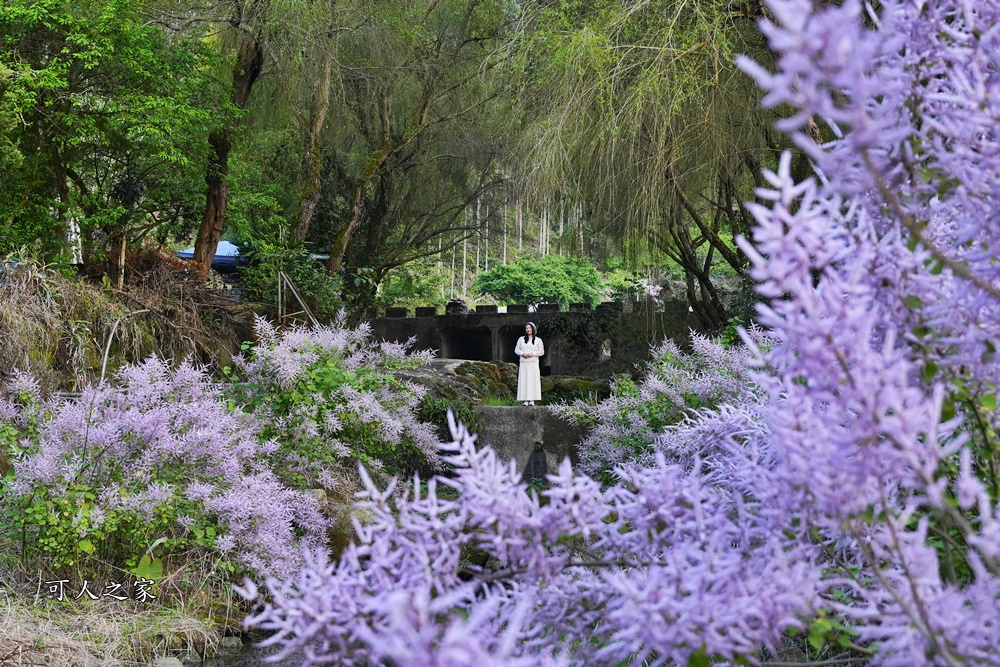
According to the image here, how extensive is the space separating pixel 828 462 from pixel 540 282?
1420 inches

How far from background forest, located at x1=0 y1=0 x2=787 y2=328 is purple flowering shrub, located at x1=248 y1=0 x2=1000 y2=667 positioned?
636cm

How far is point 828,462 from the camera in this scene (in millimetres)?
1211

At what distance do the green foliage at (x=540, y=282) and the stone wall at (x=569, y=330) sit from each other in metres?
12.8

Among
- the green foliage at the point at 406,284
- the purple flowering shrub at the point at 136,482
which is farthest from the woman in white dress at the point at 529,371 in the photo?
the purple flowering shrub at the point at 136,482

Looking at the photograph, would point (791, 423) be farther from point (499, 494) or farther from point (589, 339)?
point (589, 339)

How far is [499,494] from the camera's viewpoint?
4.83 feet

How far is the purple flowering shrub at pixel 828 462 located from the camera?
3.67ft

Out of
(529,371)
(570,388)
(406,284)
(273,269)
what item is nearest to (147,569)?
(273,269)

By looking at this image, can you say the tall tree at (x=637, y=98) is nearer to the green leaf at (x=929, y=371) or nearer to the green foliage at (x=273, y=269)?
the green foliage at (x=273, y=269)

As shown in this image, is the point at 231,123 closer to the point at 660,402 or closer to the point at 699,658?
the point at 660,402

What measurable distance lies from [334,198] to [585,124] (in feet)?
36.5

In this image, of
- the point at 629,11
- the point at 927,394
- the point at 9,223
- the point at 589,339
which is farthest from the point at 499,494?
the point at 589,339

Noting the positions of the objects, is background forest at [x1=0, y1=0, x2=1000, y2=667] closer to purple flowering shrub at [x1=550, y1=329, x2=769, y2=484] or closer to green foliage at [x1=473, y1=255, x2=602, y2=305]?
purple flowering shrub at [x1=550, y1=329, x2=769, y2=484]

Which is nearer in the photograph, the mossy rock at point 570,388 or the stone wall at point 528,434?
the stone wall at point 528,434
